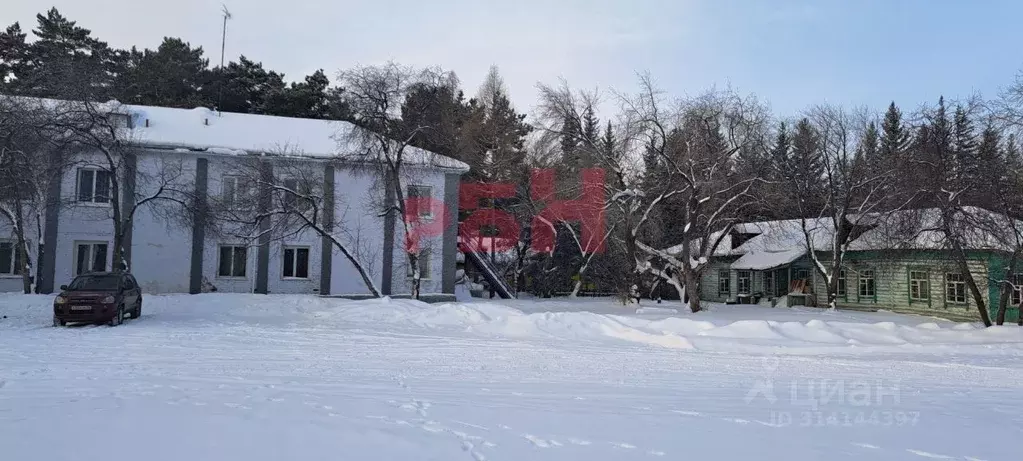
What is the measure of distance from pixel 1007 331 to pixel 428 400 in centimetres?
2093

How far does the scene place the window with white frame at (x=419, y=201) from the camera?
30078 mm

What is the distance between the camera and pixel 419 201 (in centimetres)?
3095

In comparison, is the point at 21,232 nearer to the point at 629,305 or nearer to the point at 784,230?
the point at 629,305

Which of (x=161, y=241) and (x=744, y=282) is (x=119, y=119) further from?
(x=744, y=282)

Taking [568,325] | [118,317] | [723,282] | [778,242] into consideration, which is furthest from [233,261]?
[778,242]

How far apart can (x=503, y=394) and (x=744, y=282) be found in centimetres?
3816

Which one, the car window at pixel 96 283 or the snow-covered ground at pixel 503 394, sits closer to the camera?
the snow-covered ground at pixel 503 394

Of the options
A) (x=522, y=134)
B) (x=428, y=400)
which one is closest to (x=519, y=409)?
(x=428, y=400)

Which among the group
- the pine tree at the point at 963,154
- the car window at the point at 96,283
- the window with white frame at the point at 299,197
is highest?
the pine tree at the point at 963,154

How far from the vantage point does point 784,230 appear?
40219 millimetres

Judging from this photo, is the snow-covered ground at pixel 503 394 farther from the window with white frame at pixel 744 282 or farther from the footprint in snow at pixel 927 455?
the window with white frame at pixel 744 282

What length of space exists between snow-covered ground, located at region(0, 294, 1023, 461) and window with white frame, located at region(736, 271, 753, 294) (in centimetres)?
→ 2473

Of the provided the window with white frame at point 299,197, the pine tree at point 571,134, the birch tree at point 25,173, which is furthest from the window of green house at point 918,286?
the birch tree at point 25,173

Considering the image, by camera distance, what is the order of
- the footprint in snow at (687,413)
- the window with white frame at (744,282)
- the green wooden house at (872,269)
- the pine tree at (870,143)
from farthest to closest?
the window with white frame at (744,282) < the pine tree at (870,143) < the green wooden house at (872,269) < the footprint in snow at (687,413)
